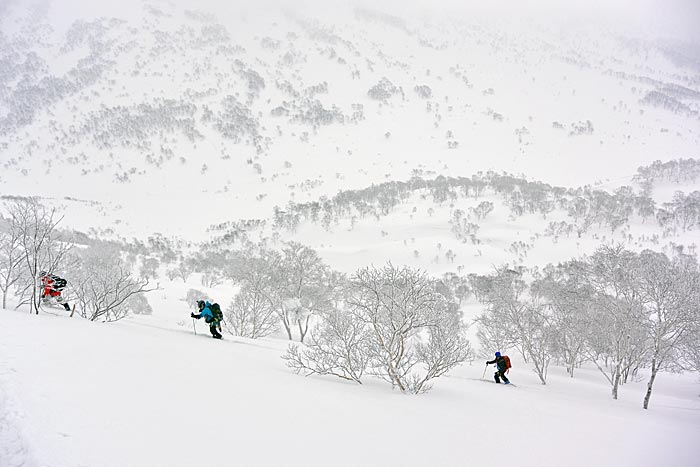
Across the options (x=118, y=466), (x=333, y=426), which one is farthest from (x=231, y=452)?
(x=333, y=426)

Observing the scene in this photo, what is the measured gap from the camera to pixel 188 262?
99.9 meters

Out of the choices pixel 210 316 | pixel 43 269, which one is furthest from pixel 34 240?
pixel 210 316

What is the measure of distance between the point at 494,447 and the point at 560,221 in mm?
128296

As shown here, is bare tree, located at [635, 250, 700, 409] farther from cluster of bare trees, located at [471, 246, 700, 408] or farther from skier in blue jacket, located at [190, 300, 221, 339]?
skier in blue jacket, located at [190, 300, 221, 339]

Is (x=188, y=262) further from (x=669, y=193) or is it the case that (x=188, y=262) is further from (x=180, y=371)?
(x=669, y=193)

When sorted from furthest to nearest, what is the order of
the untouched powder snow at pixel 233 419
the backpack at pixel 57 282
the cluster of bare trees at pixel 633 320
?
1. the cluster of bare trees at pixel 633 320
2. the backpack at pixel 57 282
3. the untouched powder snow at pixel 233 419

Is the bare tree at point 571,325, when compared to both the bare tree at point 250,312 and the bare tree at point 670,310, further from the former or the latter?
the bare tree at point 250,312

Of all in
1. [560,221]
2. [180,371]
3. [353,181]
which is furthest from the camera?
[353,181]

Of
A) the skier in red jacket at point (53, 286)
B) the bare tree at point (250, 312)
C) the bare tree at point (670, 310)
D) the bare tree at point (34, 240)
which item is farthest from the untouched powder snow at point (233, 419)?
the bare tree at point (250, 312)

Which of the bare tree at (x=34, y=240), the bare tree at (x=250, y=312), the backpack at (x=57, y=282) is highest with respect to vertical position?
the bare tree at (x=34, y=240)

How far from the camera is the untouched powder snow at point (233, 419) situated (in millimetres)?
4266

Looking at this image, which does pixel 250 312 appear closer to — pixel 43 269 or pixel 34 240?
pixel 43 269

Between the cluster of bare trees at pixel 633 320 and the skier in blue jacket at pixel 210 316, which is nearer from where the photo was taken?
the skier in blue jacket at pixel 210 316

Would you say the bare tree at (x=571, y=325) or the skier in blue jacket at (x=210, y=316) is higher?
the bare tree at (x=571, y=325)
